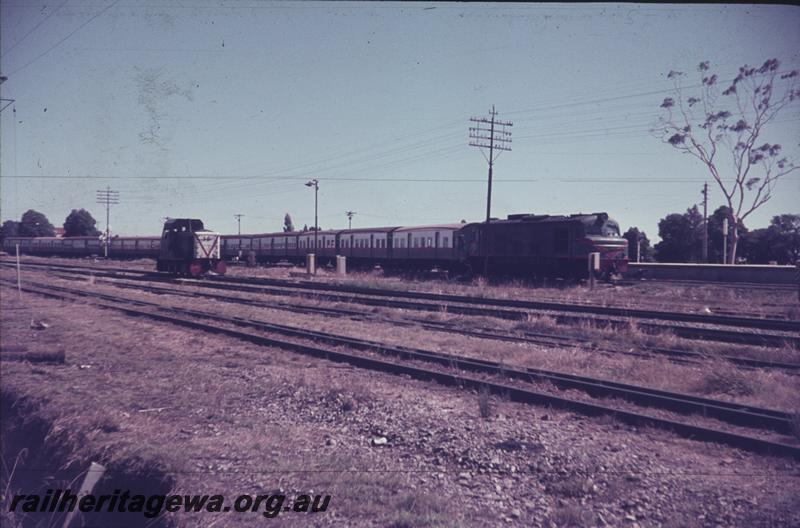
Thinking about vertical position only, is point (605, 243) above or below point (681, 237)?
below

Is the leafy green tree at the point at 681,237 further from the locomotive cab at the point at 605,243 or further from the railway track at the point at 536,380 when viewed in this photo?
the railway track at the point at 536,380

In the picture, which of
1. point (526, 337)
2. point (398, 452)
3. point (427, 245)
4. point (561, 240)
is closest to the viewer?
point (398, 452)

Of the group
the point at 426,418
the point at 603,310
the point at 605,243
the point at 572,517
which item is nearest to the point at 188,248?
the point at 603,310

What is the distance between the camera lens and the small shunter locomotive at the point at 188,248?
2517cm

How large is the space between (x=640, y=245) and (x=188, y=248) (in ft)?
127

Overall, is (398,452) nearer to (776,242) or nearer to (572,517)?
(572,517)

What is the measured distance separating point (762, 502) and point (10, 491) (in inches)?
248

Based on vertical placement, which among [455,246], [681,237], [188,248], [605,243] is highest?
[681,237]

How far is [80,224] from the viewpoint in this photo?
2114 inches

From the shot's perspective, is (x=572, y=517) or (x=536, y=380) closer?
(x=572, y=517)

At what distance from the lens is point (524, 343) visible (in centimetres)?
1127

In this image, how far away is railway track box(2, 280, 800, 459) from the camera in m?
5.66

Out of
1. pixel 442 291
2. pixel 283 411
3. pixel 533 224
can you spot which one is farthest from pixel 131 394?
pixel 533 224

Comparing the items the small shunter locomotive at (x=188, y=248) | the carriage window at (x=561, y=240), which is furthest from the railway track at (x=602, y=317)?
the carriage window at (x=561, y=240)
